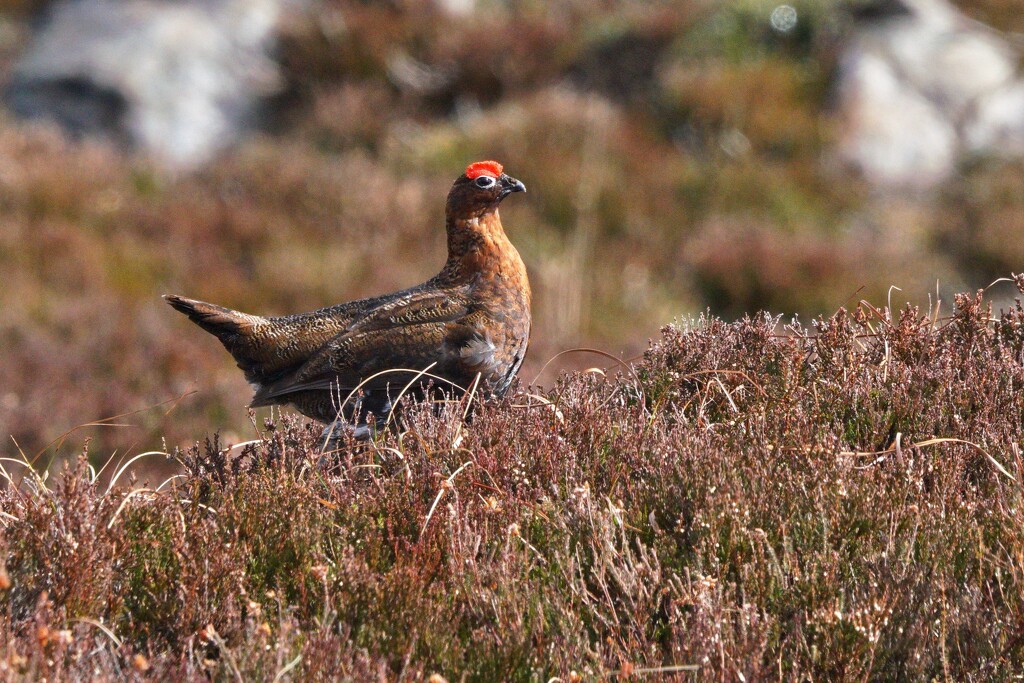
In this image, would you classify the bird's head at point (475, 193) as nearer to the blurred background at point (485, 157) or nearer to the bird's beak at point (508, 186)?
the bird's beak at point (508, 186)

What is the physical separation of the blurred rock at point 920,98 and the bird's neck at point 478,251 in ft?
33.0

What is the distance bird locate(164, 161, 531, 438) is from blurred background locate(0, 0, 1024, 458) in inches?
188

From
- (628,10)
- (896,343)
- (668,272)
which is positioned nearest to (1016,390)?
(896,343)

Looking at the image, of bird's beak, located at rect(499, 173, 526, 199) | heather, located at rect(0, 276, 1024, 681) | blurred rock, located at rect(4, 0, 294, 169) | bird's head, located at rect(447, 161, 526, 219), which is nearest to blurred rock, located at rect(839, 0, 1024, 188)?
blurred rock, located at rect(4, 0, 294, 169)

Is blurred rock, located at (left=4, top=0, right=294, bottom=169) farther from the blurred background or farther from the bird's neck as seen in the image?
the bird's neck

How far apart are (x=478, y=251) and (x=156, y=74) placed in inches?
498

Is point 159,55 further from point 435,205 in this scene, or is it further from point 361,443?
point 361,443

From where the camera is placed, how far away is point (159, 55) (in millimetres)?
16266

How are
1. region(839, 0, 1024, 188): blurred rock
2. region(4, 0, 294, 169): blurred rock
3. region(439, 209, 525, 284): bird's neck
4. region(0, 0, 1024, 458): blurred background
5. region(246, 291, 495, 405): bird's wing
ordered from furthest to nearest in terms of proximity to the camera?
region(4, 0, 294, 169): blurred rock
region(839, 0, 1024, 188): blurred rock
region(0, 0, 1024, 458): blurred background
region(439, 209, 525, 284): bird's neck
region(246, 291, 495, 405): bird's wing

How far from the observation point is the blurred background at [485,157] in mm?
11922

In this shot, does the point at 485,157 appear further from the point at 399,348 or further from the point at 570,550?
the point at 570,550

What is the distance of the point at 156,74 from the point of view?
1608 cm

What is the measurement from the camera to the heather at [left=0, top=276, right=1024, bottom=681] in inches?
105

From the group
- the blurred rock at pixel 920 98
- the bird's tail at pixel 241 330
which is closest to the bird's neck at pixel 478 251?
the bird's tail at pixel 241 330
